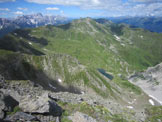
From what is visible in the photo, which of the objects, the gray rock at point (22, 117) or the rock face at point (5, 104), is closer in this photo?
the gray rock at point (22, 117)

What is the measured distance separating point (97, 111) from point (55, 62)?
121 metres

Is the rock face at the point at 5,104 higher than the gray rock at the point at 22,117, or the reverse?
the rock face at the point at 5,104

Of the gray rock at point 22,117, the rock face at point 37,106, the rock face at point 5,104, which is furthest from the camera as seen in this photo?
the rock face at point 37,106

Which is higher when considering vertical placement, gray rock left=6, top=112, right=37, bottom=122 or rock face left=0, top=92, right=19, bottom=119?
rock face left=0, top=92, right=19, bottom=119

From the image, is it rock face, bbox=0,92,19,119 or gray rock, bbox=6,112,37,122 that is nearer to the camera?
gray rock, bbox=6,112,37,122

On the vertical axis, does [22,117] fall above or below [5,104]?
below

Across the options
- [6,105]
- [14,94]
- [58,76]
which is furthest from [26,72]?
[6,105]

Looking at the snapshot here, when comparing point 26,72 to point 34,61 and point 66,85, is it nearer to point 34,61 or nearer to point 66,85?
point 34,61

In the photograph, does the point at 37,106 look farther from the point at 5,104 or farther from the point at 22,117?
the point at 5,104

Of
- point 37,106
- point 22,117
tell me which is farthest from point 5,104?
point 37,106

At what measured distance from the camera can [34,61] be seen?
13712cm

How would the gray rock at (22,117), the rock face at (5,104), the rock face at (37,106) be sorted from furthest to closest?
1. the rock face at (37,106)
2. the rock face at (5,104)
3. the gray rock at (22,117)

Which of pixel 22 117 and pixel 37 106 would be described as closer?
pixel 22 117

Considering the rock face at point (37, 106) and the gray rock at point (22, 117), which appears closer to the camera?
the gray rock at point (22, 117)
